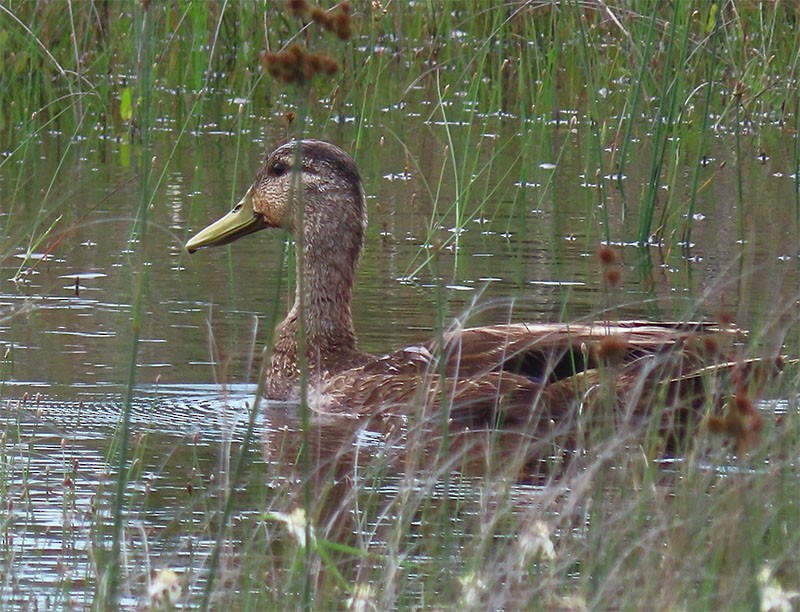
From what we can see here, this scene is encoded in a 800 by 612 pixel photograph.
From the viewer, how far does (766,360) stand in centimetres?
507

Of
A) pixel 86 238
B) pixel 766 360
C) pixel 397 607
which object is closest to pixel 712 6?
pixel 86 238

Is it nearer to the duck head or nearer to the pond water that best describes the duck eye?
the duck head

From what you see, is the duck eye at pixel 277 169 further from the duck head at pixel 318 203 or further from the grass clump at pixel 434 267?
the grass clump at pixel 434 267

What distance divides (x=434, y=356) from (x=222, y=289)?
2620 millimetres

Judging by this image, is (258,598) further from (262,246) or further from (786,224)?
(786,224)

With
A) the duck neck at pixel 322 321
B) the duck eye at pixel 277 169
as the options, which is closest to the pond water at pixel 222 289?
the duck neck at pixel 322 321

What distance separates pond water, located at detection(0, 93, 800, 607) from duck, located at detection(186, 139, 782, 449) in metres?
0.19

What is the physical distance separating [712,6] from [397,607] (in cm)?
770

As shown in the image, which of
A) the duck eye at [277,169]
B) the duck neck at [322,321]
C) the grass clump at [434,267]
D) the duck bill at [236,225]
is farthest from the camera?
the duck eye at [277,169]

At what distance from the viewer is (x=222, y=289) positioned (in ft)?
26.1

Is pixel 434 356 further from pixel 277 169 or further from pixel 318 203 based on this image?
pixel 277 169

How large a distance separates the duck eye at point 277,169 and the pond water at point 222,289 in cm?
50

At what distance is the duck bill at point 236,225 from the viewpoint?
7359 millimetres

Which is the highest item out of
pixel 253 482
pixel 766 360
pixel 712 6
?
pixel 712 6
